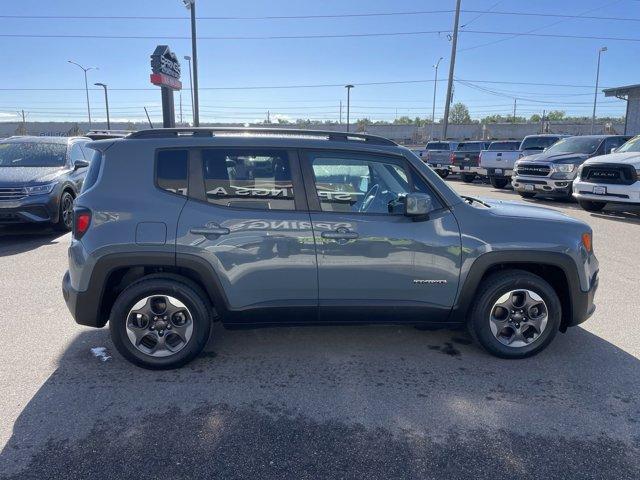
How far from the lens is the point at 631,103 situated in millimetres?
30641

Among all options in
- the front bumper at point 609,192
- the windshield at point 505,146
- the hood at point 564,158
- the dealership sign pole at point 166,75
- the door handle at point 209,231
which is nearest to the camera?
the door handle at point 209,231

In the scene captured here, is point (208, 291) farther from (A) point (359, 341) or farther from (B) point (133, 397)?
(A) point (359, 341)

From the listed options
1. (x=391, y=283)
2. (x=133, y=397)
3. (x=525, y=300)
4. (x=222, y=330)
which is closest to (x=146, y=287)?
(x=133, y=397)

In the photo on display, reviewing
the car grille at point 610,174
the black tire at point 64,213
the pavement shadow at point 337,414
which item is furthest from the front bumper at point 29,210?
the car grille at point 610,174

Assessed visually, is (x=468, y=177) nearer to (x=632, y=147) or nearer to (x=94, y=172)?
(x=632, y=147)

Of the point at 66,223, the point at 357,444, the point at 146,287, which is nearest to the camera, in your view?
the point at 357,444

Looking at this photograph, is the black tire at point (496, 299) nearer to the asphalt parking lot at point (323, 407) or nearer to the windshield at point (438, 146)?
the asphalt parking lot at point (323, 407)

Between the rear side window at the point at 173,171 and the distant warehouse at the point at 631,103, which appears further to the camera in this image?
the distant warehouse at the point at 631,103

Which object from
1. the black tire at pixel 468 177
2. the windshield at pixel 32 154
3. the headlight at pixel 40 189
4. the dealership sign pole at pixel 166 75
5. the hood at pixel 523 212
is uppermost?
the dealership sign pole at pixel 166 75

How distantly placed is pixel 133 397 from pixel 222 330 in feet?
4.01

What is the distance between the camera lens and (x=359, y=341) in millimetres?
4184

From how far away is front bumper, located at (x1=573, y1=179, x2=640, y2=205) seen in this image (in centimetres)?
1027

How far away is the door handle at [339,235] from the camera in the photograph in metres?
3.52

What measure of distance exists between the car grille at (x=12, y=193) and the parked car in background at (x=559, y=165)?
496 inches
